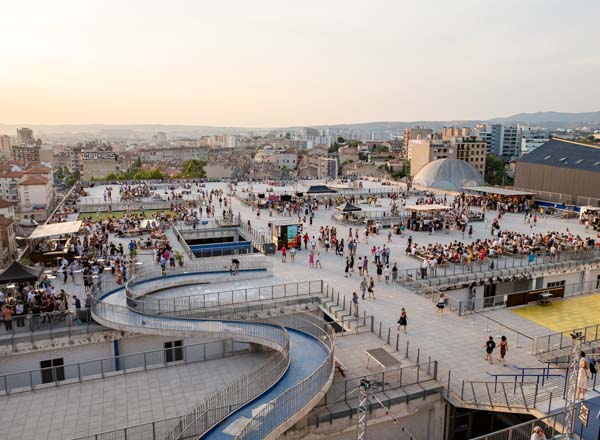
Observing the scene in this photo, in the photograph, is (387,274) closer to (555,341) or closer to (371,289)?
(371,289)

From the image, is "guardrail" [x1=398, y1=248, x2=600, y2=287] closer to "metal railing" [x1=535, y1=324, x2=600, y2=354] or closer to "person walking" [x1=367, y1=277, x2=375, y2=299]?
"person walking" [x1=367, y1=277, x2=375, y2=299]

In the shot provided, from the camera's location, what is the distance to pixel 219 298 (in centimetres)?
1897

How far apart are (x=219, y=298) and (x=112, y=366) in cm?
452

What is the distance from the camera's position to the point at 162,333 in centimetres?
1627

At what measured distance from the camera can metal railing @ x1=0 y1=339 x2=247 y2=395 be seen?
48.2ft

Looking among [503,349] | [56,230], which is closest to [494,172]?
[56,230]

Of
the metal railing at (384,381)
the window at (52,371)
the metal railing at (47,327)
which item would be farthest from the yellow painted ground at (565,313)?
the window at (52,371)

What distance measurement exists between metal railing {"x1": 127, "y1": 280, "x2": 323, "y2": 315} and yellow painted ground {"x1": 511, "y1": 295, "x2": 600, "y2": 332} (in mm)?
8814

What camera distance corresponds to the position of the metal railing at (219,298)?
17.6 m

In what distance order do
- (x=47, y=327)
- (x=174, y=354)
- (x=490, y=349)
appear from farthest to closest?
(x=174, y=354)
(x=47, y=327)
(x=490, y=349)

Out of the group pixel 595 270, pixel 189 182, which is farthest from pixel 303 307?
pixel 189 182

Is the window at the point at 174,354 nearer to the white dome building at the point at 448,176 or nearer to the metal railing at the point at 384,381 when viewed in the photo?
the metal railing at the point at 384,381

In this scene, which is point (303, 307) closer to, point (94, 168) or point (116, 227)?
point (116, 227)

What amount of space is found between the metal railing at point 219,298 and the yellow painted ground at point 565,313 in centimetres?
881
